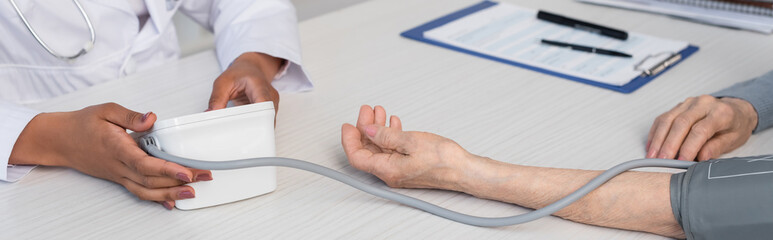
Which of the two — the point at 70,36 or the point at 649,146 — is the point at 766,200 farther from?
the point at 70,36

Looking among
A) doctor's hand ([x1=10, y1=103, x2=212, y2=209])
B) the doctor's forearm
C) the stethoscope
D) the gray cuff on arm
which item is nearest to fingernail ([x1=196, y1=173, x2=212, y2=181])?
doctor's hand ([x1=10, y1=103, x2=212, y2=209])

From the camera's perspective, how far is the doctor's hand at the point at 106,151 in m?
0.77

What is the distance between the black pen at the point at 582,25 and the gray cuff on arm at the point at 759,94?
0.26 meters

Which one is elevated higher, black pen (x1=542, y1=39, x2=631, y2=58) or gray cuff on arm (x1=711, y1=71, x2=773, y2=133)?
black pen (x1=542, y1=39, x2=631, y2=58)

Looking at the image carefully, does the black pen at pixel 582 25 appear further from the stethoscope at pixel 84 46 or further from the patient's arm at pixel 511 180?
the stethoscope at pixel 84 46

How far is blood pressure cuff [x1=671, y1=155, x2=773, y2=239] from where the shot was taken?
67 centimetres

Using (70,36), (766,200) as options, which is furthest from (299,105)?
(766,200)

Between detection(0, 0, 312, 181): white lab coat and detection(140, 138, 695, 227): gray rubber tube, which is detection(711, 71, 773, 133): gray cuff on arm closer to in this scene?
detection(140, 138, 695, 227): gray rubber tube

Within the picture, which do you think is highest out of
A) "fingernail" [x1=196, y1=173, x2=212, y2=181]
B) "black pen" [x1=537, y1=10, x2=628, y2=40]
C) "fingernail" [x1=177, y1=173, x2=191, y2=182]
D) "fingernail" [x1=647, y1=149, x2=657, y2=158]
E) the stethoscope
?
the stethoscope

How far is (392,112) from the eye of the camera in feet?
3.31

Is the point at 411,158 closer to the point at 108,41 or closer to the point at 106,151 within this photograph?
the point at 106,151

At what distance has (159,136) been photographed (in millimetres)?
764

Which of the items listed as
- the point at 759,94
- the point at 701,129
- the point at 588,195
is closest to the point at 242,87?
the point at 588,195

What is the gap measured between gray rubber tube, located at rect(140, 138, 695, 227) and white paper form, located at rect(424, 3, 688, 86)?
1.11 feet
